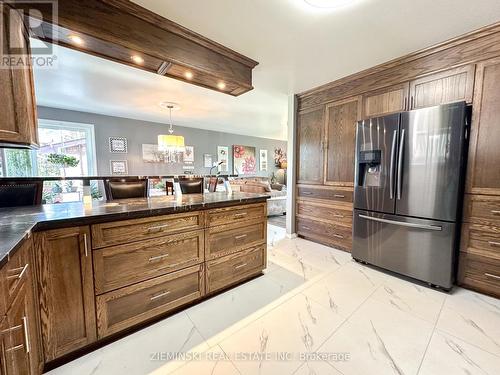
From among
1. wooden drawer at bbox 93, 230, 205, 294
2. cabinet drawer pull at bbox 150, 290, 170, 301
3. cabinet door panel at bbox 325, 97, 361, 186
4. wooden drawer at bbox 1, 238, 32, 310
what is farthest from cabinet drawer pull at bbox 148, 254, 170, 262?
cabinet door panel at bbox 325, 97, 361, 186

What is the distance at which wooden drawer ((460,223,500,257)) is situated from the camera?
1850 mm

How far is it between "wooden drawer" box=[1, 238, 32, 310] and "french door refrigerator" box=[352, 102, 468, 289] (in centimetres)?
282

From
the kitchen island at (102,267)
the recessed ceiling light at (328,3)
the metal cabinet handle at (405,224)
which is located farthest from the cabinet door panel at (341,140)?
the kitchen island at (102,267)

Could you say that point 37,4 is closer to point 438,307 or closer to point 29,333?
point 29,333

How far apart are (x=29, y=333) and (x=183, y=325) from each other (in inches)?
34.7

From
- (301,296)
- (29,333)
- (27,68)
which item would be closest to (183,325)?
(29,333)

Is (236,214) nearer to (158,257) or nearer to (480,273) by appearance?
(158,257)

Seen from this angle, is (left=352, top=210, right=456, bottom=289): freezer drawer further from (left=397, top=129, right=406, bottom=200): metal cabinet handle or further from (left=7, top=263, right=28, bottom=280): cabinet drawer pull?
(left=7, top=263, right=28, bottom=280): cabinet drawer pull

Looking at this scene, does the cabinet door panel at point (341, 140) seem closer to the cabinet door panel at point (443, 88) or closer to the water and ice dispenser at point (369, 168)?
the water and ice dispenser at point (369, 168)

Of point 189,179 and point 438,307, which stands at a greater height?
point 189,179

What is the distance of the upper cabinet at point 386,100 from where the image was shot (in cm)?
237

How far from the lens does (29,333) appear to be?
1.00m

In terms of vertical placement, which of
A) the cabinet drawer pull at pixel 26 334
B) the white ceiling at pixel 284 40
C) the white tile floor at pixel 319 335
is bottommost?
the white tile floor at pixel 319 335

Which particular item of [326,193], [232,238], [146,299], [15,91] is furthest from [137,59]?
[326,193]
